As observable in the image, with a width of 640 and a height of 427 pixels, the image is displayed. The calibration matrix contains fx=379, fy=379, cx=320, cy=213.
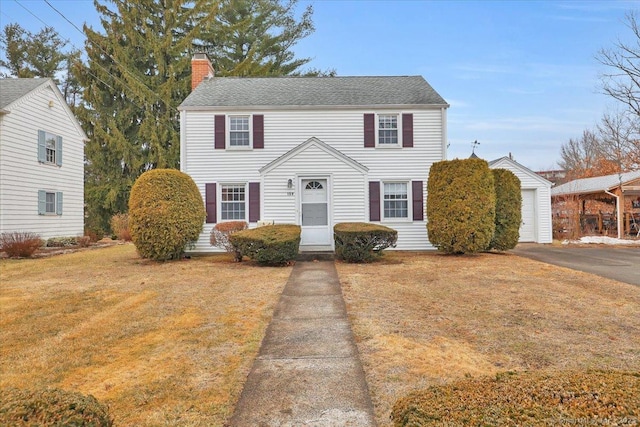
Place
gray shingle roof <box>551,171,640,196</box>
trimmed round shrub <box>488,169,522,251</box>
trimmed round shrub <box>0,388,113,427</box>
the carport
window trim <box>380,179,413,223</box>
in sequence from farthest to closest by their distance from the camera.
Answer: gray shingle roof <box>551,171,640,196</box>
the carport
window trim <box>380,179,413,223</box>
trimmed round shrub <box>488,169,522,251</box>
trimmed round shrub <box>0,388,113,427</box>

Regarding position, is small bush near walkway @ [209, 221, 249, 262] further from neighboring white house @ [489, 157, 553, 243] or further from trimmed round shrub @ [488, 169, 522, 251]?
neighboring white house @ [489, 157, 553, 243]

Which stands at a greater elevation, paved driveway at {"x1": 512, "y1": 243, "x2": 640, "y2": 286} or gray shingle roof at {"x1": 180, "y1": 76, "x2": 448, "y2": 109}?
gray shingle roof at {"x1": 180, "y1": 76, "x2": 448, "y2": 109}

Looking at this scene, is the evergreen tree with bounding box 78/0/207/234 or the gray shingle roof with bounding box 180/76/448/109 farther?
the evergreen tree with bounding box 78/0/207/234

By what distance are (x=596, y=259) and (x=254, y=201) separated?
10855mm

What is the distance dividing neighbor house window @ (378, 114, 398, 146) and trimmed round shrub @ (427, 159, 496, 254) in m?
2.91

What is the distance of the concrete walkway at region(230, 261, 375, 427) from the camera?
2768mm

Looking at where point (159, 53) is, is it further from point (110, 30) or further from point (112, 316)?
point (112, 316)

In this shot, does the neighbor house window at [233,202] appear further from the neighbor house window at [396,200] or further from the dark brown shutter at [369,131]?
the neighbor house window at [396,200]

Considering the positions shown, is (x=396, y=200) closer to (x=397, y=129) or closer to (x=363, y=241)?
(x=397, y=129)

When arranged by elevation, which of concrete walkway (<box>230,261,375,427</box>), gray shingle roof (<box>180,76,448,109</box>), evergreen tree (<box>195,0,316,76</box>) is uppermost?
evergreen tree (<box>195,0,316,76</box>)

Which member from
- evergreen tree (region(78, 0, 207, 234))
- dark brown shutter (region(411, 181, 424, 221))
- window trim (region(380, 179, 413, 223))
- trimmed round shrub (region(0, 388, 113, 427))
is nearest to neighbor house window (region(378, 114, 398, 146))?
window trim (region(380, 179, 413, 223))

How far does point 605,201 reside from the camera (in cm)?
2170

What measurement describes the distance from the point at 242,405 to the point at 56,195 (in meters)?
17.3

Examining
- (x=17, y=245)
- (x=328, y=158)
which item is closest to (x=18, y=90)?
(x=17, y=245)
